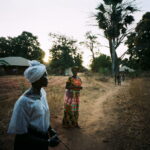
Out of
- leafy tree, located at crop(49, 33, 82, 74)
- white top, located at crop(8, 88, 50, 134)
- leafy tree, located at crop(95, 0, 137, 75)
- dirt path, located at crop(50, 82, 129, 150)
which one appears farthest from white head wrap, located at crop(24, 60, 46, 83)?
leafy tree, located at crop(49, 33, 82, 74)

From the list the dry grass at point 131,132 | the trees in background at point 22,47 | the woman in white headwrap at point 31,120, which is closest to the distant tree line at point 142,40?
the dry grass at point 131,132

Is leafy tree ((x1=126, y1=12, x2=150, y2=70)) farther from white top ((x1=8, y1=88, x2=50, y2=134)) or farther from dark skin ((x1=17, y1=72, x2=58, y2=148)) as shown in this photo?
white top ((x1=8, y1=88, x2=50, y2=134))

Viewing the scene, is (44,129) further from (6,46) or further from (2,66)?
(6,46)

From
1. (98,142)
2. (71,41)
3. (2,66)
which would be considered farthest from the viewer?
(71,41)

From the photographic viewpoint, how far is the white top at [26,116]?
1.28 meters

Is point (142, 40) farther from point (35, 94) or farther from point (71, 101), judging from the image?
point (35, 94)

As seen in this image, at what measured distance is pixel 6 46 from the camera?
146ft

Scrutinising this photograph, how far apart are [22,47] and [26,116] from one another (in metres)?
50.0

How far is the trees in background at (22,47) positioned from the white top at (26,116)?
155 ft

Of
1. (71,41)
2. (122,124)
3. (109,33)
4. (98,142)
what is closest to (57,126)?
(98,142)

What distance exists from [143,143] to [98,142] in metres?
1.05

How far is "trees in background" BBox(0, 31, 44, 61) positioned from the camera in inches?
1756

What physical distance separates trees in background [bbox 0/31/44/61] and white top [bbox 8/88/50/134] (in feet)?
155

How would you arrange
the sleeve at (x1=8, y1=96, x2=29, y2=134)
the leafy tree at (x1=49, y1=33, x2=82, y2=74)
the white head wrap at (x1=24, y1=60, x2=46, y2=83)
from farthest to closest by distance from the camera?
the leafy tree at (x1=49, y1=33, x2=82, y2=74) < the white head wrap at (x1=24, y1=60, x2=46, y2=83) < the sleeve at (x1=8, y1=96, x2=29, y2=134)
